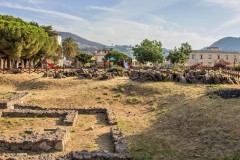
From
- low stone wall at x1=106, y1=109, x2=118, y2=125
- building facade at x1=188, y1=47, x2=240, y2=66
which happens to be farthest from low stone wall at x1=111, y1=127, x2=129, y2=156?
building facade at x1=188, y1=47, x2=240, y2=66

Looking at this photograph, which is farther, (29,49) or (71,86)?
(29,49)

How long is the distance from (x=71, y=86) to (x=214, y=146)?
22.2m

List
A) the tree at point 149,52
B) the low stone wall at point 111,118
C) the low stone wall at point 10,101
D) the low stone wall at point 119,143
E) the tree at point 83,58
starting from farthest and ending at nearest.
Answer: the tree at point 83,58 < the tree at point 149,52 < the low stone wall at point 10,101 < the low stone wall at point 111,118 < the low stone wall at point 119,143

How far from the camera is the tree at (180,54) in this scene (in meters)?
88.8

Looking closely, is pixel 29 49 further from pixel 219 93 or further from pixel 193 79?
pixel 219 93

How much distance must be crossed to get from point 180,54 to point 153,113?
222ft

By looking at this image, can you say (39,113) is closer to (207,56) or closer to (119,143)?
(119,143)

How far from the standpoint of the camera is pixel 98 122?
2097 centimetres

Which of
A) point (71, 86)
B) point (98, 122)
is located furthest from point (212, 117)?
point (71, 86)

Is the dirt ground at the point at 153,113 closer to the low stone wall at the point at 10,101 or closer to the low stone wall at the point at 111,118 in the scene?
the low stone wall at the point at 111,118

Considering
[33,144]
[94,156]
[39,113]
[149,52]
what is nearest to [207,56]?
[149,52]

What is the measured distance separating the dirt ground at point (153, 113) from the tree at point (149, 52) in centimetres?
4971

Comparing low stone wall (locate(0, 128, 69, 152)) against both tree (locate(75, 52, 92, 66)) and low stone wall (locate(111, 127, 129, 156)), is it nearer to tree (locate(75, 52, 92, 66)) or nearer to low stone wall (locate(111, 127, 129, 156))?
low stone wall (locate(111, 127, 129, 156))

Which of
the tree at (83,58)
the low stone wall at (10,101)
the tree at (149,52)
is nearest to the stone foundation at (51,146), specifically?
the low stone wall at (10,101)
